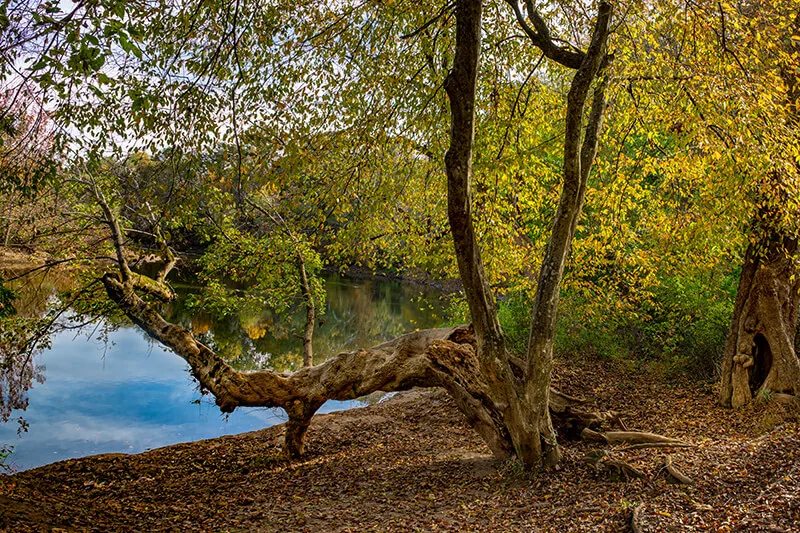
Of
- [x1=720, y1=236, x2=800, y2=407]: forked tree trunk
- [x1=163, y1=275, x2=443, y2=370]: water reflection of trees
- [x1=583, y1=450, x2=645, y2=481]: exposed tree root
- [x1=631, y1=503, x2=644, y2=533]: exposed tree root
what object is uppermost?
[x1=163, y1=275, x2=443, y2=370]: water reflection of trees

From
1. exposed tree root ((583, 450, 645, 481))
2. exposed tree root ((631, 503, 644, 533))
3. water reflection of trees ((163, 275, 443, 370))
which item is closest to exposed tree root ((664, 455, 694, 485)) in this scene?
exposed tree root ((583, 450, 645, 481))

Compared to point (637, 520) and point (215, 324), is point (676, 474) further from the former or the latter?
point (215, 324)

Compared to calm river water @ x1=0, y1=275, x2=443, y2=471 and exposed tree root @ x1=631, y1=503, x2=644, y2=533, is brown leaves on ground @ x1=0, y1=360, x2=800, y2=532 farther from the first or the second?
calm river water @ x1=0, y1=275, x2=443, y2=471

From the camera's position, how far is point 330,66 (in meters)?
7.46

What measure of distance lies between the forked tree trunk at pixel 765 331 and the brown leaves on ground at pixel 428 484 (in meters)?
0.41

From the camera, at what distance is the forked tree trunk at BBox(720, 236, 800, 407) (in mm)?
8266

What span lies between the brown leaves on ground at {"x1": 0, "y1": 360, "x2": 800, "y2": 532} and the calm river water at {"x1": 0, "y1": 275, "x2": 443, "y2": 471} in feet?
6.56

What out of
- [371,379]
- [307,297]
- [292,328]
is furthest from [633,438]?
[292,328]

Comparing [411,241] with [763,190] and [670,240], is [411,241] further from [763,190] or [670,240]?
[763,190]

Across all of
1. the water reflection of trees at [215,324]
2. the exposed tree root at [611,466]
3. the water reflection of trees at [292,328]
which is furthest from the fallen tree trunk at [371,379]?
the water reflection of trees at [292,328]

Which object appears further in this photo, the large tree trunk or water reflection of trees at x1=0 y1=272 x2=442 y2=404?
water reflection of trees at x1=0 y1=272 x2=442 y2=404

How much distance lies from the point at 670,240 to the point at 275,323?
1417 centimetres

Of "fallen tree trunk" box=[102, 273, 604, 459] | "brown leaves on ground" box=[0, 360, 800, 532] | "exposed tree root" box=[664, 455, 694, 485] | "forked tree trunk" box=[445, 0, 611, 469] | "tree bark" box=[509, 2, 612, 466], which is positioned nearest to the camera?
"brown leaves on ground" box=[0, 360, 800, 532]

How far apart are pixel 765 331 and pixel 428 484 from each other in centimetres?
546
